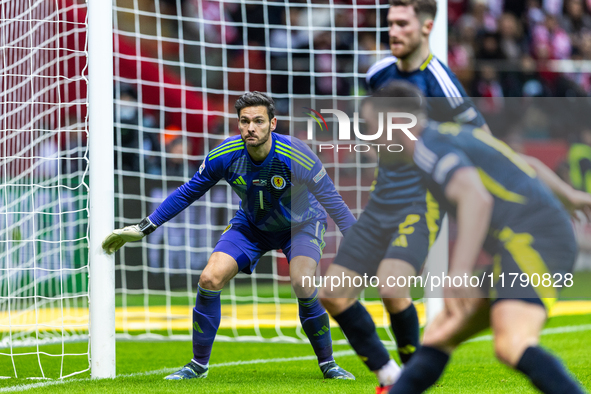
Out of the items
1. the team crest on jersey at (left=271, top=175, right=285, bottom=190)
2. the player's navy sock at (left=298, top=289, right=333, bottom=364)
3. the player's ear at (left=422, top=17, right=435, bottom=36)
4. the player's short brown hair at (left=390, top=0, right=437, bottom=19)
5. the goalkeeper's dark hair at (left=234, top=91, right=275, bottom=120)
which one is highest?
the player's short brown hair at (left=390, top=0, right=437, bottom=19)

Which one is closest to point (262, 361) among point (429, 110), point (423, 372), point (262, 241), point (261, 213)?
point (262, 241)

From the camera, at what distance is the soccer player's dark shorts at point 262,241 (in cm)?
512

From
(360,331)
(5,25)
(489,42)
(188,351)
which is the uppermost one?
(489,42)

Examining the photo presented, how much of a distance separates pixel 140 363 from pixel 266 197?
189 cm

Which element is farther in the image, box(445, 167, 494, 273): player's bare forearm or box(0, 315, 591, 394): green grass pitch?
box(0, 315, 591, 394): green grass pitch

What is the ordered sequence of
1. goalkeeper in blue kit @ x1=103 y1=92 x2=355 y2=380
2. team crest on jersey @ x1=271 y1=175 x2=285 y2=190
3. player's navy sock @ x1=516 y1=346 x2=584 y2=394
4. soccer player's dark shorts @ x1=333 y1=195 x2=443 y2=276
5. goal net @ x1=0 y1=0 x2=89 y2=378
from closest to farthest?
player's navy sock @ x1=516 y1=346 x2=584 y2=394, soccer player's dark shorts @ x1=333 y1=195 x2=443 y2=276, goalkeeper in blue kit @ x1=103 y1=92 x2=355 y2=380, team crest on jersey @ x1=271 y1=175 x2=285 y2=190, goal net @ x1=0 y1=0 x2=89 y2=378

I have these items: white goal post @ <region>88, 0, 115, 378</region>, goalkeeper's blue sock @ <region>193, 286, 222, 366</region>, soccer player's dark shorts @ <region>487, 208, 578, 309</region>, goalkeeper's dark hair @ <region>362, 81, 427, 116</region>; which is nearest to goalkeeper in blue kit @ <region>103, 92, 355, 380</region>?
goalkeeper's blue sock @ <region>193, 286, 222, 366</region>

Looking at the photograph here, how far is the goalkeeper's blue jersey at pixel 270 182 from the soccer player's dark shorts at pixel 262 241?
0.41 ft

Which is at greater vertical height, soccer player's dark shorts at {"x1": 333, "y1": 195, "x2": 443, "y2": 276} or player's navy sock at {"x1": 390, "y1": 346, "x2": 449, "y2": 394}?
soccer player's dark shorts at {"x1": 333, "y1": 195, "x2": 443, "y2": 276}

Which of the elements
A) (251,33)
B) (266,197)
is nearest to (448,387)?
(266,197)

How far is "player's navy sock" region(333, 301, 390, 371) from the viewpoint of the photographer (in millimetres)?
3871

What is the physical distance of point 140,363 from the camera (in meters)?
5.91

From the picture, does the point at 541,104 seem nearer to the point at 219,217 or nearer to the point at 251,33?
the point at 251,33

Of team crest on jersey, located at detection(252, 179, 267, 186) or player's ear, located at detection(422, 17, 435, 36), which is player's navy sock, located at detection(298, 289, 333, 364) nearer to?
team crest on jersey, located at detection(252, 179, 267, 186)
